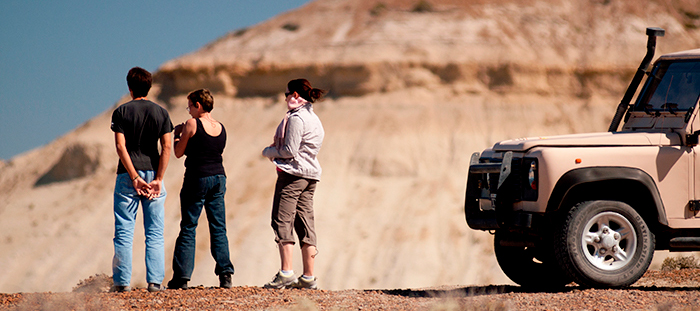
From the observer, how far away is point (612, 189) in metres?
6.55

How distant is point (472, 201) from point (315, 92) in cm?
196

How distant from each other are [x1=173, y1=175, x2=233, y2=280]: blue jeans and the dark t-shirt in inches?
17.1

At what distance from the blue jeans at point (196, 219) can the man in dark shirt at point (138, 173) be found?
0.23 metres

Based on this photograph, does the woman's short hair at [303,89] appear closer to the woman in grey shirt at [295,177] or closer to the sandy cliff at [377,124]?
the woman in grey shirt at [295,177]

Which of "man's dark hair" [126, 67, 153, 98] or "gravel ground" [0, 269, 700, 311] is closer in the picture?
"gravel ground" [0, 269, 700, 311]

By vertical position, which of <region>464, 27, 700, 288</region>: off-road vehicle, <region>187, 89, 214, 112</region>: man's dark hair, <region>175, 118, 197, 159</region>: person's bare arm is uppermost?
<region>187, 89, 214, 112</region>: man's dark hair

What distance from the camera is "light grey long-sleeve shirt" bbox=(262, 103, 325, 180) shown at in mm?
6238

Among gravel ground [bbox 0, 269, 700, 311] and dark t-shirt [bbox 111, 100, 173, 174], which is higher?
dark t-shirt [bbox 111, 100, 173, 174]

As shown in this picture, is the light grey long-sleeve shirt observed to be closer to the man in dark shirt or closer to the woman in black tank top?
the woman in black tank top

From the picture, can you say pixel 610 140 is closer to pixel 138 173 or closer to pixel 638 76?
pixel 638 76

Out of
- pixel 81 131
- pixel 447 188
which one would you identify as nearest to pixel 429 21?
pixel 447 188

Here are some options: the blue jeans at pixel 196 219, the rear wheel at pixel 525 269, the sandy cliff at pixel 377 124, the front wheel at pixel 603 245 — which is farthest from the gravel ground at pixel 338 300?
the sandy cliff at pixel 377 124

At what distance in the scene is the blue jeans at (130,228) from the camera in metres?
5.96

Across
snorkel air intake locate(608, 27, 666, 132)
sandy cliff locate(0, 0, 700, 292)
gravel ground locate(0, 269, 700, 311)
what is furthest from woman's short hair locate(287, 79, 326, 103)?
sandy cliff locate(0, 0, 700, 292)
